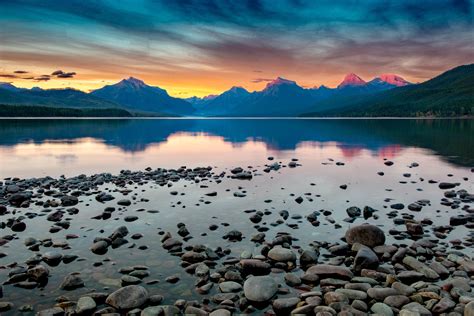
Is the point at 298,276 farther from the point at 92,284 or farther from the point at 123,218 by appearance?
the point at 123,218

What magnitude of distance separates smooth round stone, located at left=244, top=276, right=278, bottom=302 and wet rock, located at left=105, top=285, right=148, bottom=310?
360 centimetres

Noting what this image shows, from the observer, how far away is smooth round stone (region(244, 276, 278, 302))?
12.9 meters

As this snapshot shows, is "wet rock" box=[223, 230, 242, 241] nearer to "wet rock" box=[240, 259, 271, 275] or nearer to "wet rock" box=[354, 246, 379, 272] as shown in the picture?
"wet rock" box=[240, 259, 271, 275]

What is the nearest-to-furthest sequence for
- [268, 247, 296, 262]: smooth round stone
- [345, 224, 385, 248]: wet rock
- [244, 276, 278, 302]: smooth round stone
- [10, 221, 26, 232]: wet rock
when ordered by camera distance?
1. [244, 276, 278, 302]: smooth round stone
2. [268, 247, 296, 262]: smooth round stone
3. [345, 224, 385, 248]: wet rock
4. [10, 221, 26, 232]: wet rock

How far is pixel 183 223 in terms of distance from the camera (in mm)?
21031

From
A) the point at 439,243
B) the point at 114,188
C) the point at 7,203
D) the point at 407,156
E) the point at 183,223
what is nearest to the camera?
the point at 439,243

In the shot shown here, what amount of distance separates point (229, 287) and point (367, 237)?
25.4 ft

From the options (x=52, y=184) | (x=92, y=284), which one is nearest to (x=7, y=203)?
(x=52, y=184)

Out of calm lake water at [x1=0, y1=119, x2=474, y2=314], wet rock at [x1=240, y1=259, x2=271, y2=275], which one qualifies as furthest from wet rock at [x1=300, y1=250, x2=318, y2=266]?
calm lake water at [x1=0, y1=119, x2=474, y2=314]

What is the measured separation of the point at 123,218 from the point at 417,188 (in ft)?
78.3

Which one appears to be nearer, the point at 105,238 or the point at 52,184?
the point at 105,238

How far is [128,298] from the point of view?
1252 cm

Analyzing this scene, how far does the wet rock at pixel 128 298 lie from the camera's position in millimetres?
12261

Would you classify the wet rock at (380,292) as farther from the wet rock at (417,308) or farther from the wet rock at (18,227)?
the wet rock at (18,227)
